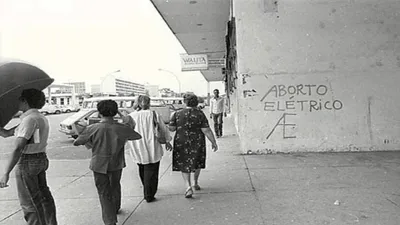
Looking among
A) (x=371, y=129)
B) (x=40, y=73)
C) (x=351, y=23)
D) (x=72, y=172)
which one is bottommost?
(x=72, y=172)

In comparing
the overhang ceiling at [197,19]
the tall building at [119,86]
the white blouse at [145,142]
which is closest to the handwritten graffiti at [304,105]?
the white blouse at [145,142]

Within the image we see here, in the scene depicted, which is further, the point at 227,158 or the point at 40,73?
the point at 227,158

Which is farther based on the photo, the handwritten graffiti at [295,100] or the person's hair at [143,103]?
the handwritten graffiti at [295,100]

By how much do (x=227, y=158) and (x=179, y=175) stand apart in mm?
1911

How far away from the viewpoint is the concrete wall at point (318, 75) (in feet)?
27.3

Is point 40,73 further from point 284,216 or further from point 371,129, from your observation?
point 371,129

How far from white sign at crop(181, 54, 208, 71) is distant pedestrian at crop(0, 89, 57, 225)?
19566 millimetres

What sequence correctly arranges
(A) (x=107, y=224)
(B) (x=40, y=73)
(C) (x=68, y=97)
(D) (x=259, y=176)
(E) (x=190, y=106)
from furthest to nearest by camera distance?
(C) (x=68, y=97) → (D) (x=259, y=176) → (E) (x=190, y=106) → (A) (x=107, y=224) → (B) (x=40, y=73)

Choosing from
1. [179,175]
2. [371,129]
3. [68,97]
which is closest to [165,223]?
[179,175]

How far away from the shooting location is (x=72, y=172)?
7453mm

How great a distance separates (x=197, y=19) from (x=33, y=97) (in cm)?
1197

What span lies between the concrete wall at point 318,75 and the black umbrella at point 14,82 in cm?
561

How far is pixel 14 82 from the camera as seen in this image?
3.35m

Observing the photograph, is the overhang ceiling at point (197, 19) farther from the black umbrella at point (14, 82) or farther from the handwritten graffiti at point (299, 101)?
the black umbrella at point (14, 82)
